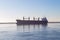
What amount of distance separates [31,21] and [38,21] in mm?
6465

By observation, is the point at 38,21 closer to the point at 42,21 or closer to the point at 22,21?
the point at 42,21

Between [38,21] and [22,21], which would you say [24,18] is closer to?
[22,21]

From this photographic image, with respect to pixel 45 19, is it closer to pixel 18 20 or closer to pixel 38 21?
pixel 38 21

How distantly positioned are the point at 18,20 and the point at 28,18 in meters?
9.50

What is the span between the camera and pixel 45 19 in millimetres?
110000

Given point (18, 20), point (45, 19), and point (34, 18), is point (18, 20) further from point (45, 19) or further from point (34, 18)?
point (45, 19)

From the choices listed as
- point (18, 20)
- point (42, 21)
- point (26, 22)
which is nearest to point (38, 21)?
point (42, 21)

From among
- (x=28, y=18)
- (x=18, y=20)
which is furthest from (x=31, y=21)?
(x=18, y=20)

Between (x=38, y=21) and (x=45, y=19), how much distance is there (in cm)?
679

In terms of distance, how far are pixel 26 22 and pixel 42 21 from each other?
14.7 meters

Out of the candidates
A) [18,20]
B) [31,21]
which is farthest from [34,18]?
[18,20]

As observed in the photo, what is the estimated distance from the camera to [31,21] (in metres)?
112

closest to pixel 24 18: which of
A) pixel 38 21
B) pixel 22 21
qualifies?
pixel 22 21

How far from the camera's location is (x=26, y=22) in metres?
110
